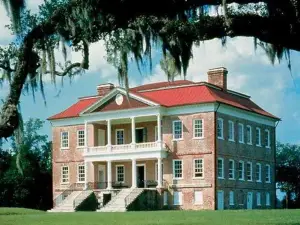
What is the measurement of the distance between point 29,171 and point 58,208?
13081mm

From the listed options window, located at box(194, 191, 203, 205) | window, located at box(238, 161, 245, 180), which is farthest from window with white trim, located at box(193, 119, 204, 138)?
window, located at box(238, 161, 245, 180)

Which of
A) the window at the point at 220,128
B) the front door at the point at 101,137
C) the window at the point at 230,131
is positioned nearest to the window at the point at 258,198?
the window at the point at 230,131

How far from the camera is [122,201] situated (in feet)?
132

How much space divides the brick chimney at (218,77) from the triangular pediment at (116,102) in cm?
571

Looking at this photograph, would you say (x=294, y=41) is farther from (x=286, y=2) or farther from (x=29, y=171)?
(x=29, y=171)

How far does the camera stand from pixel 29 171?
54.2 metres

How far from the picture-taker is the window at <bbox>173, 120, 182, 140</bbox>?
42.9m

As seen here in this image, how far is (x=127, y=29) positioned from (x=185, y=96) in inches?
1237

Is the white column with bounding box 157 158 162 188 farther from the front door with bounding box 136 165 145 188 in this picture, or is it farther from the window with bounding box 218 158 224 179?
the window with bounding box 218 158 224 179

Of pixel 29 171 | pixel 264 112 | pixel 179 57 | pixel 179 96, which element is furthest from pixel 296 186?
pixel 179 57

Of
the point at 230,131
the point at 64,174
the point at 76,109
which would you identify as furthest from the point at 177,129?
the point at 64,174

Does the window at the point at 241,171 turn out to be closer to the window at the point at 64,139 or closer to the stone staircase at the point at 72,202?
→ the stone staircase at the point at 72,202

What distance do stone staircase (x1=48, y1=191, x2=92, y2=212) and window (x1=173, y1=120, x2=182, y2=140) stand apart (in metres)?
6.92

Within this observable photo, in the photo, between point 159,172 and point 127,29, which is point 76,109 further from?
point 127,29
